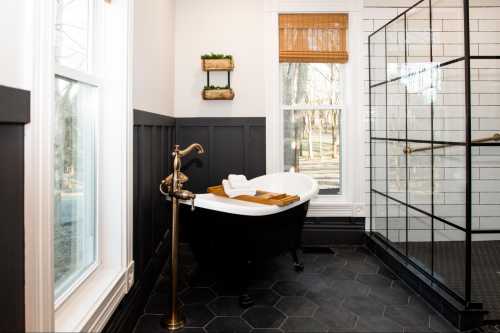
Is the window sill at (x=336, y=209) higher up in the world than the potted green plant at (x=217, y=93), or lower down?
lower down

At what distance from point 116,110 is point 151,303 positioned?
1.28 m

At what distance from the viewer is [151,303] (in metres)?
2.50

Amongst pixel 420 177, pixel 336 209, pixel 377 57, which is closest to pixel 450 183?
pixel 420 177

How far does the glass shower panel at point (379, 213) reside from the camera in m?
3.63

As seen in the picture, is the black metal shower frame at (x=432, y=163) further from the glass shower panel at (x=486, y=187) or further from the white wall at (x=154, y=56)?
the white wall at (x=154, y=56)

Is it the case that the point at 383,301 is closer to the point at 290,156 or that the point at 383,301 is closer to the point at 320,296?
the point at 320,296

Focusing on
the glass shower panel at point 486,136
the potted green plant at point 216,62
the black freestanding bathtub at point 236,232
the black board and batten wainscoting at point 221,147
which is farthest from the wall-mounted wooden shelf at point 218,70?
the glass shower panel at point 486,136

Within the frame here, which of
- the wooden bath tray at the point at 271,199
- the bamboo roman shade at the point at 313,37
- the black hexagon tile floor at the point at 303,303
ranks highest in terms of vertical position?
the bamboo roman shade at the point at 313,37

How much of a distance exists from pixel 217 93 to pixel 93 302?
2482 mm

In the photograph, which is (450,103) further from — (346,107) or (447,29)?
(346,107)

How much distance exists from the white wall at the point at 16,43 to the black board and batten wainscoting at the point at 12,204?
35mm

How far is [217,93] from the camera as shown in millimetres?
3703

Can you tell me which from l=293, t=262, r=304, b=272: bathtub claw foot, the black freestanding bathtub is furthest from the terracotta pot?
l=293, t=262, r=304, b=272: bathtub claw foot

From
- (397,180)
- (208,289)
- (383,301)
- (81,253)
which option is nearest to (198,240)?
(208,289)
